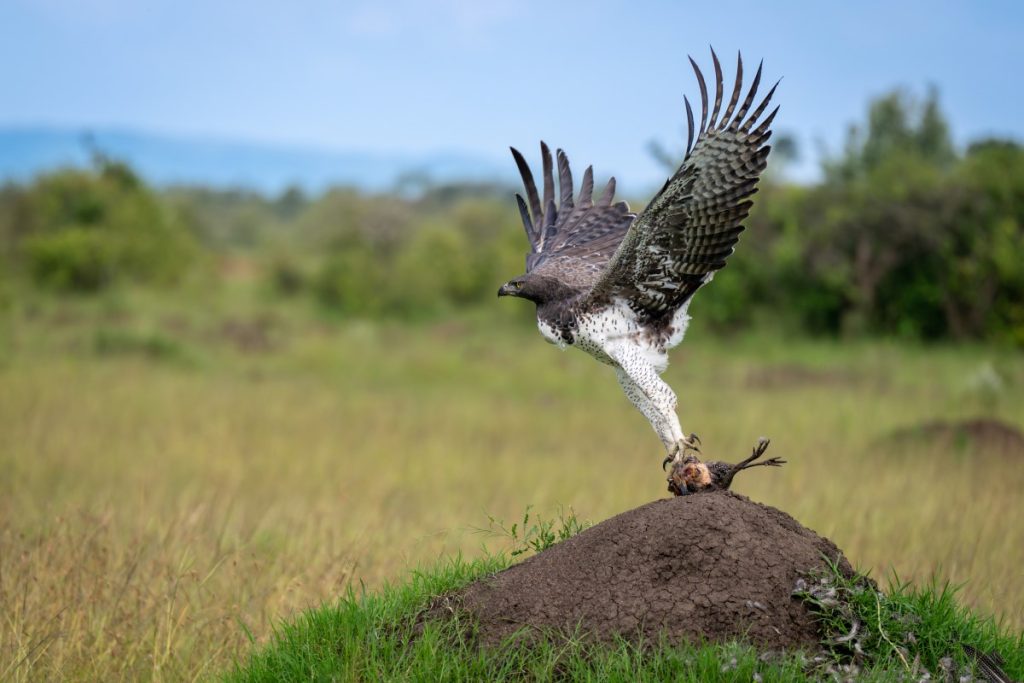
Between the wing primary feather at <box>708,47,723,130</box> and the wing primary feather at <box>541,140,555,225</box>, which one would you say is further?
the wing primary feather at <box>541,140,555,225</box>

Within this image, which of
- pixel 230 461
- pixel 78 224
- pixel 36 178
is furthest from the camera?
pixel 36 178

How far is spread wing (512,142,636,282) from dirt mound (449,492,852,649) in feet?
6.23

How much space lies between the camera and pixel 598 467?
39.4 ft

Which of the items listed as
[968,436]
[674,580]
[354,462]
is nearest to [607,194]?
[674,580]

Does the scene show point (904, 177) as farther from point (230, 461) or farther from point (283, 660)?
point (283, 660)

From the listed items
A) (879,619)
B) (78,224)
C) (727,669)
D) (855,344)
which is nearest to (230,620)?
(727,669)

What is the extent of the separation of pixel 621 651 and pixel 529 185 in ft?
9.25

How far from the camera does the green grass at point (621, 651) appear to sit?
4066 mm

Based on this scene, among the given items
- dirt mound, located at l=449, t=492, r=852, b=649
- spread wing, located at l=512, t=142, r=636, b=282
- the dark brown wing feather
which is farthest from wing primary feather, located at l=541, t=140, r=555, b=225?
the dark brown wing feather

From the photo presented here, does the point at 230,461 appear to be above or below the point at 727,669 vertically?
below

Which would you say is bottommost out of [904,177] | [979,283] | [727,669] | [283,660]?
[283,660]

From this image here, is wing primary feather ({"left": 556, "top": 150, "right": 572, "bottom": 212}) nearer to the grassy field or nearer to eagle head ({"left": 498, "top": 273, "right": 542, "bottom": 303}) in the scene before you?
eagle head ({"left": 498, "top": 273, "right": 542, "bottom": 303})

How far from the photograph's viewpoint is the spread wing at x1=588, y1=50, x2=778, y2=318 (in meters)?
4.71

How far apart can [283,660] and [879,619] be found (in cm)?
251
